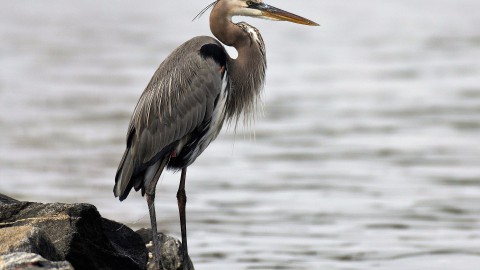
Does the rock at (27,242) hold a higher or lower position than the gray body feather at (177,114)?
lower

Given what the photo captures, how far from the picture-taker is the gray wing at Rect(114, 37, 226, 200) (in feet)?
25.1

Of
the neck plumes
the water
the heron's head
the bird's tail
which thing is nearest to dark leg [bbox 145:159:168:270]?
the bird's tail

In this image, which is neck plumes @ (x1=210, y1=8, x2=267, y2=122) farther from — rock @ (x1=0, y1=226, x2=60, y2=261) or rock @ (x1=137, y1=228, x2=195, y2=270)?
rock @ (x1=0, y1=226, x2=60, y2=261)

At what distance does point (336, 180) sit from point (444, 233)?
223 cm

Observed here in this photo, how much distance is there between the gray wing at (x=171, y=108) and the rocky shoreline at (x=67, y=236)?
Result: 53 cm

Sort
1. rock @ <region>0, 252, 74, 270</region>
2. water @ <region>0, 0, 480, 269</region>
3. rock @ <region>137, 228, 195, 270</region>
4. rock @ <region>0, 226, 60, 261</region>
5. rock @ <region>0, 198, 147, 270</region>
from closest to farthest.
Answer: rock @ <region>0, 252, 74, 270</region> → rock @ <region>0, 226, 60, 261</region> → rock @ <region>0, 198, 147, 270</region> → rock @ <region>137, 228, 195, 270</region> → water @ <region>0, 0, 480, 269</region>

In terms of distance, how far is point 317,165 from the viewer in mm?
12000

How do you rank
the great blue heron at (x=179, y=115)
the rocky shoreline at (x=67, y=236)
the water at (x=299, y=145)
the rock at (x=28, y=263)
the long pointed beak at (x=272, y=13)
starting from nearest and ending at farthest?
the rock at (x=28, y=263)
the rocky shoreline at (x=67, y=236)
the great blue heron at (x=179, y=115)
the long pointed beak at (x=272, y=13)
the water at (x=299, y=145)

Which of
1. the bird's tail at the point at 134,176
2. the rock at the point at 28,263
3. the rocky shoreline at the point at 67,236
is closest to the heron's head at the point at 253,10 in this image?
the bird's tail at the point at 134,176

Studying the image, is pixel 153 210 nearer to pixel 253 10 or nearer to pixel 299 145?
pixel 253 10

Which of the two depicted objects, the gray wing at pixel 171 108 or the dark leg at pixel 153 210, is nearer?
the dark leg at pixel 153 210

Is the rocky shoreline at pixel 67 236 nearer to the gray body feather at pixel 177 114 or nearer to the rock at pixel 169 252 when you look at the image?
the rock at pixel 169 252

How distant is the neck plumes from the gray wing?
0.70ft

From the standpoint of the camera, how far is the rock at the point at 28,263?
5.67 meters
